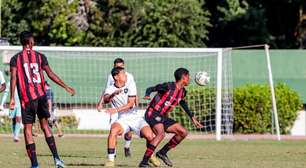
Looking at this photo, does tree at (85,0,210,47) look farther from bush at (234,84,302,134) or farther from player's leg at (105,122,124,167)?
player's leg at (105,122,124,167)

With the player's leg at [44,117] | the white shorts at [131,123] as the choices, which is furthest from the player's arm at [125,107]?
the player's leg at [44,117]

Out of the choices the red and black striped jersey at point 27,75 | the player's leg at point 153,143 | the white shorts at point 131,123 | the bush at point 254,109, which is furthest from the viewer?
the bush at point 254,109

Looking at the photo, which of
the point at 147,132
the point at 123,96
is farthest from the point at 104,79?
the point at 147,132

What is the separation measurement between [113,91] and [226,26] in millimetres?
A: 30857

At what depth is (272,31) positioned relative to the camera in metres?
48.8

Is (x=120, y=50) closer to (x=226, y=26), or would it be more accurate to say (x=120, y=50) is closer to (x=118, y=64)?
(x=118, y=64)

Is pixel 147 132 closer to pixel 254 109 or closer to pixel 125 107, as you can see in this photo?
pixel 125 107

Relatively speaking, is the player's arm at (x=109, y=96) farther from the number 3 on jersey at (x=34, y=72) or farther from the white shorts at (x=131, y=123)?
the number 3 on jersey at (x=34, y=72)

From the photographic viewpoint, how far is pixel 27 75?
14367 millimetres

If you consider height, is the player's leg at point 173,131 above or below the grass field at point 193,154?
above

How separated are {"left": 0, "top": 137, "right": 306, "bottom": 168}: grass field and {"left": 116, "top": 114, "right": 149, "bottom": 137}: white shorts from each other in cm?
73

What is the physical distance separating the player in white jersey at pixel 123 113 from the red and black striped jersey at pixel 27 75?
5.12ft

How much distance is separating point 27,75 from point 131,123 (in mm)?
2272

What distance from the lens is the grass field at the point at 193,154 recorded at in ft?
53.5
